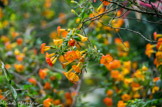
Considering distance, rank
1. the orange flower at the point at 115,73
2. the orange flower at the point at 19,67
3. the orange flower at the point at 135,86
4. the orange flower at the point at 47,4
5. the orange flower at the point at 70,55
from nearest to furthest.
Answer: the orange flower at the point at 70,55 < the orange flower at the point at 135,86 < the orange flower at the point at 115,73 < the orange flower at the point at 19,67 < the orange flower at the point at 47,4

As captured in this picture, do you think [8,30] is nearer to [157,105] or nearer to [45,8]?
[45,8]

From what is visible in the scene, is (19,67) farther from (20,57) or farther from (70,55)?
(70,55)

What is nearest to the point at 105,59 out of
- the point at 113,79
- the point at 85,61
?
the point at 85,61

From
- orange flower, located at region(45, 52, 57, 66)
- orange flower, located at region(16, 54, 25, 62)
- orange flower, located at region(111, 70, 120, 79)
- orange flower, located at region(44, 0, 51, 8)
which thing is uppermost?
orange flower, located at region(44, 0, 51, 8)

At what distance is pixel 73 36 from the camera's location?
1.03 meters

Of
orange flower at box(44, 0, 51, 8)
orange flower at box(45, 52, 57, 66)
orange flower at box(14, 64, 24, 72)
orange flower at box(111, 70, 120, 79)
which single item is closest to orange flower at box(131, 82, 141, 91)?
orange flower at box(111, 70, 120, 79)

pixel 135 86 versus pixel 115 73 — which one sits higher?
pixel 115 73

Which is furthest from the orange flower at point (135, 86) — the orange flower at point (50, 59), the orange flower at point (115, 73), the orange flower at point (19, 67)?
the orange flower at point (19, 67)

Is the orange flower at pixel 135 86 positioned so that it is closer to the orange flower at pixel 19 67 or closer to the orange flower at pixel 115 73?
the orange flower at pixel 115 73

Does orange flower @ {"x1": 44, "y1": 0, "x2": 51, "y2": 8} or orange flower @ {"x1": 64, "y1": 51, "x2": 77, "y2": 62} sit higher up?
orange flower @ {"x1": 44, "y1": 0, "x2": 51, "y2": 8}

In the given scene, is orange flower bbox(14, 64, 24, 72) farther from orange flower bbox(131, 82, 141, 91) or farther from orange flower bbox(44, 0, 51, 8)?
orange flower bbox(44, 0, 51, 8)

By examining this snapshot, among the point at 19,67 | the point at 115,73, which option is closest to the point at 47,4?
the point at 19,67

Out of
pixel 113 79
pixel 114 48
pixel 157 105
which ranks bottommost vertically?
pixel 157 105

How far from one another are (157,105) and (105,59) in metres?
0.70
